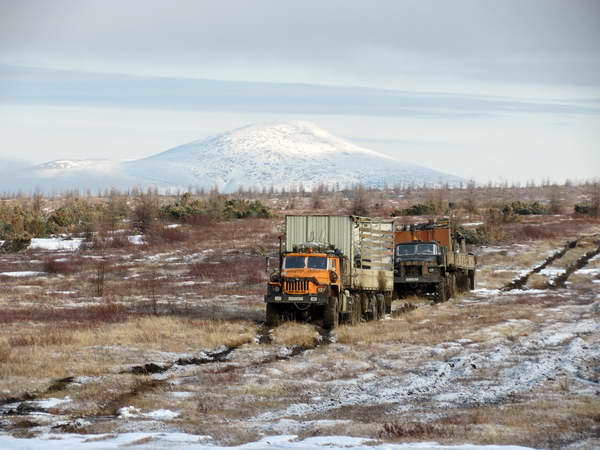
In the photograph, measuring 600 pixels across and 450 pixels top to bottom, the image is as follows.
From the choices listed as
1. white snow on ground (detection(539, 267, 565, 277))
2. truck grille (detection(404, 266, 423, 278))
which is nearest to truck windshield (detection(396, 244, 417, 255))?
truck grille (detection(404, 266, 423, 278))

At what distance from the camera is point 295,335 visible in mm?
24094

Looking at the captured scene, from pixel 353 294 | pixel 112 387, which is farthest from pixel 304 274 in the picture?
pixel 112 387

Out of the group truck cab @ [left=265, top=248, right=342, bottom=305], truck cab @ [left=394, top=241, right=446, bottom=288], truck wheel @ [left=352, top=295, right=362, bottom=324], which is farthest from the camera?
truck cab @ [left=394, top=241, right=446, bottom=288]

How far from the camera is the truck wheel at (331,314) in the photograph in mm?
26125

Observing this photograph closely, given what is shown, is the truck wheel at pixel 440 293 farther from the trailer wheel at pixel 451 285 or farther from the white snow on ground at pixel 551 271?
the white snow on ground at pixel 551 271

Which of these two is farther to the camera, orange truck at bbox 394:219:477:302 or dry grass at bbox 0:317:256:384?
orange truck at bbox 394:219:477:302

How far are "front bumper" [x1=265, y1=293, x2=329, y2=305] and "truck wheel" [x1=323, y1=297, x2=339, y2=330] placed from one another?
32cm

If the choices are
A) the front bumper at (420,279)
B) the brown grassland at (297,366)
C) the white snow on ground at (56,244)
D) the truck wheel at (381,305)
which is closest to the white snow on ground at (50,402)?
the brown grassland at (297,366)

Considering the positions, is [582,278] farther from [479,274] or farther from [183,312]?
[183,312]

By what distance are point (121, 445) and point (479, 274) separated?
122 ft

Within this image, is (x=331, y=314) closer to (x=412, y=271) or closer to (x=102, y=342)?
(x=102, y=342)

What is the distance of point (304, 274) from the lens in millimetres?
26344

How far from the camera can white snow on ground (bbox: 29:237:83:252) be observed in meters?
62.8

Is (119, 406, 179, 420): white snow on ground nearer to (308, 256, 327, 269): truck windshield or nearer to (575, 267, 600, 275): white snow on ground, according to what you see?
(308, 256, 327, 269): truck windshield
